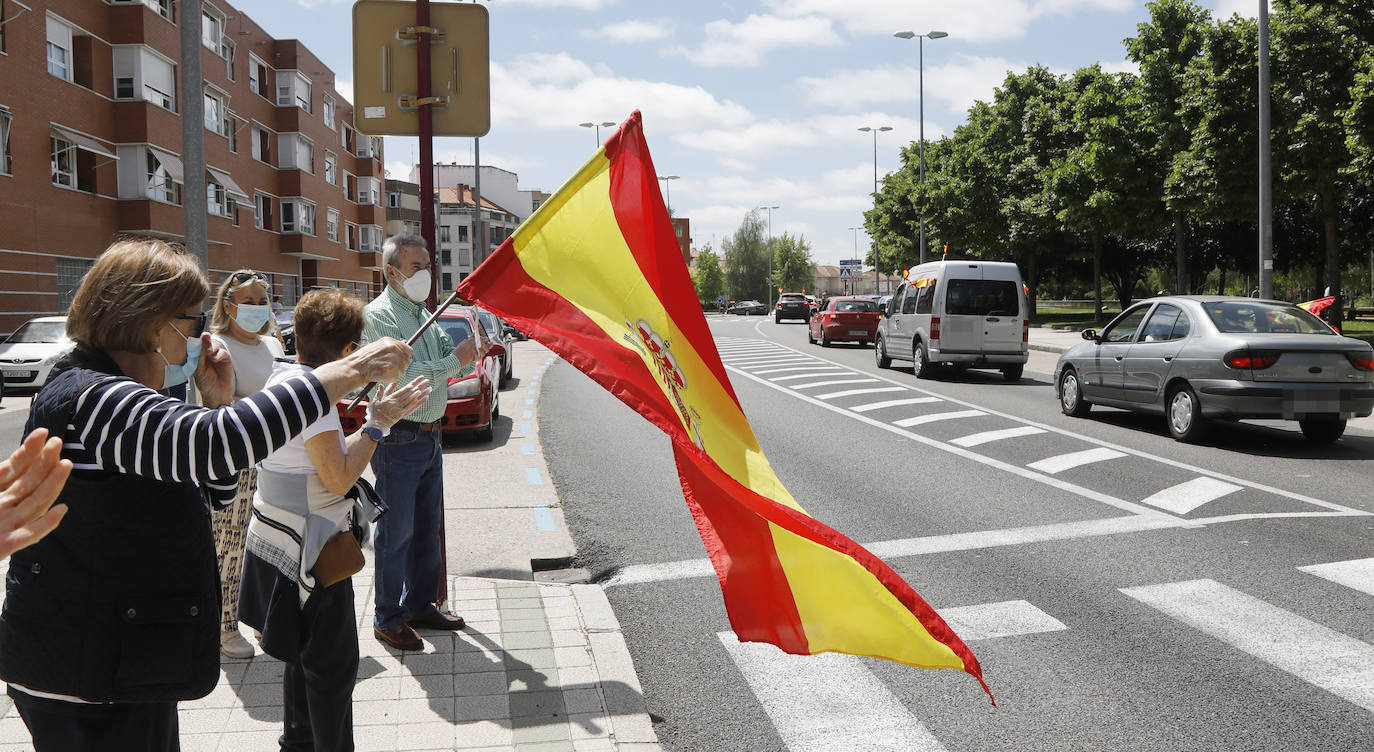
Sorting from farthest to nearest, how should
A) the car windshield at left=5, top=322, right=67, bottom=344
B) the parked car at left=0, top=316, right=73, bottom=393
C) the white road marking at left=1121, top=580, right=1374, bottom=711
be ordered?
the car windshield at left=5, top=322, right=67, bottom=344 < the parked car at left=0, top=316, right=73, bottom=393 < the white road marking at left=1121, top=580, right=1374, bottom=711

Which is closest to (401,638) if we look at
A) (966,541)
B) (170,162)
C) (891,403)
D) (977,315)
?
(966,541)

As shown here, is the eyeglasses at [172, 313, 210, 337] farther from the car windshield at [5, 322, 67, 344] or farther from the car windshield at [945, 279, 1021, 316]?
Answer: the car windshield at [5, 322, 67, 344]

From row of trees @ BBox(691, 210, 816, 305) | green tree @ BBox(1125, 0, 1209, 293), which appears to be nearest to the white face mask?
green tree @ BBox(1125, 0, 1209, 293)

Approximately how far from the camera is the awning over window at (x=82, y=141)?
93.5 ft

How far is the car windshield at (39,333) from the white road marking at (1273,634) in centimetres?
1990

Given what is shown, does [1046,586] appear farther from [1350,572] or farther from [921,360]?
[921,360]

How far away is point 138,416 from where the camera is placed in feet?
7.02

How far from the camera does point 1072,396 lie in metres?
14.2

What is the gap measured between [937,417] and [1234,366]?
162 inches

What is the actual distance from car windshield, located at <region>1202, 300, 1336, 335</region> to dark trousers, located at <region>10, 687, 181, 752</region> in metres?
11.3

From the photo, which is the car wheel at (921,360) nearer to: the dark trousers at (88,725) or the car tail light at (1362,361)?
Answer: the car tail light at (1362,361)

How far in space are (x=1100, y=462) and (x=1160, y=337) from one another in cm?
265

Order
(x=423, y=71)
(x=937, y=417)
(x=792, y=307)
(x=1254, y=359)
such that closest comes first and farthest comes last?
(x=423, y=71) → (x=1254, y=359) → (x=937, y=417) → (x=792, y=307)

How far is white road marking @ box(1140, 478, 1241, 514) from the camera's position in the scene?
A: 8.19 m
